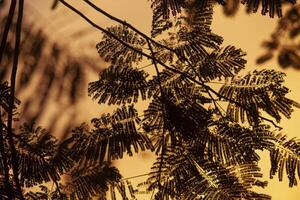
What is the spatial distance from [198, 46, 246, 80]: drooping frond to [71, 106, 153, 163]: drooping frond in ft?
1.01

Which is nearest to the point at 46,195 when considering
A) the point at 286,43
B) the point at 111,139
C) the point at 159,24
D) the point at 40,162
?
the point at 40,162

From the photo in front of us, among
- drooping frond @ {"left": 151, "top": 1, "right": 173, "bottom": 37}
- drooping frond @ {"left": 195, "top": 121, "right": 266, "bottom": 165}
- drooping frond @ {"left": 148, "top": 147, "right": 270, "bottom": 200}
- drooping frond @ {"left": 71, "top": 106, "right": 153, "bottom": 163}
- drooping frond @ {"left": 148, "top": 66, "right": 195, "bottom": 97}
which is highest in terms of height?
drooping frond @ {"left": 151, "top": 1, "right": 173, "bottom": 37}

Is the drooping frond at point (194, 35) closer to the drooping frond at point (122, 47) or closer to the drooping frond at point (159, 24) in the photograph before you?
the drooping frond at point (159, 24)

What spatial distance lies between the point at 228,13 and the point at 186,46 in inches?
15.8

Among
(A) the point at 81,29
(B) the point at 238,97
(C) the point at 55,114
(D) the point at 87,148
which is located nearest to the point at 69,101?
(C) the point at 55,114

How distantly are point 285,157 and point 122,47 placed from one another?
711 mm

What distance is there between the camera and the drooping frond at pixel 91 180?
4.66 ft

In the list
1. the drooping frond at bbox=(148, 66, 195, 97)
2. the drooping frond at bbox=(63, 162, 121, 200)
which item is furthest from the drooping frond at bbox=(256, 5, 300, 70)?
the drooping frond at bbox=(63, 162, 121, 200)

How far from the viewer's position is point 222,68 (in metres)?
1.36

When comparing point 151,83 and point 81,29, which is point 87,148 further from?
point 81,29

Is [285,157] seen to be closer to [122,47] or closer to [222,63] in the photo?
[222,63]

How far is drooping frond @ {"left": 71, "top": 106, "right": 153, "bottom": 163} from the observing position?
4.30 ft

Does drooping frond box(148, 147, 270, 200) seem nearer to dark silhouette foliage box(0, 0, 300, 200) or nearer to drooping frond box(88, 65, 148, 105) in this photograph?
dark silhouette foliage box(0, 0, 300, 200)

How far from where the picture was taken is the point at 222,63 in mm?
1358
